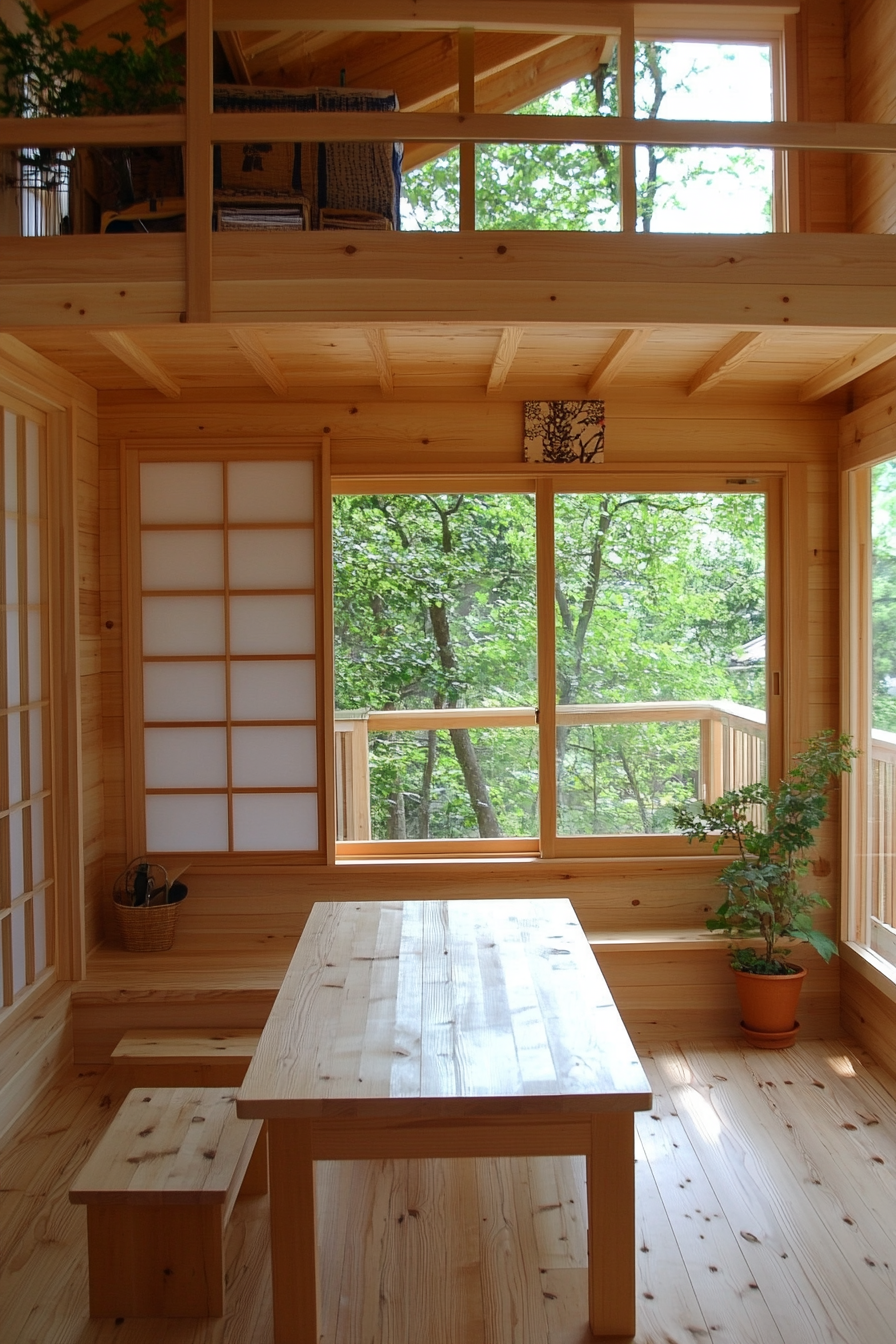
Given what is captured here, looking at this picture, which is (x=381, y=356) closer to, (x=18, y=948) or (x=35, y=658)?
(x=35, y=658)

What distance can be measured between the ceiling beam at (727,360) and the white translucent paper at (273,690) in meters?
1.84

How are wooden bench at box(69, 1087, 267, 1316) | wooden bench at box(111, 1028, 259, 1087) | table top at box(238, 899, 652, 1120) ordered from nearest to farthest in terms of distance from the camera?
table top at box(238, 899, 652, 1120) → wooden bench at box(69, 1087, 267, 1316) → wooden bench at box(111, 1028, 259, 1087)

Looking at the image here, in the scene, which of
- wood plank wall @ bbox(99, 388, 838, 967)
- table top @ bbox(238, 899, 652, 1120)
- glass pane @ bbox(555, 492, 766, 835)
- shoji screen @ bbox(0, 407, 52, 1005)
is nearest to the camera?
table top @ bbox(238, 899, 652, 1120)

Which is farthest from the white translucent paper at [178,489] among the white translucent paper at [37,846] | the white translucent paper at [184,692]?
the white translucent paper at [37,846]

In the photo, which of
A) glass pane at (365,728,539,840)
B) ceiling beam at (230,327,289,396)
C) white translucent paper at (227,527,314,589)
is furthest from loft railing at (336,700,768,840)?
ceiling beam at (230,327,289,396)

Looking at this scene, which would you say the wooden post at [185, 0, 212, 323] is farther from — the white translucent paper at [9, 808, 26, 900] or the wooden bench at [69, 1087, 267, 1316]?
the wooden bench at [69, 1087, 267, 1316]

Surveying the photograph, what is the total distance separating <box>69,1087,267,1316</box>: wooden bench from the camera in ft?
6.96

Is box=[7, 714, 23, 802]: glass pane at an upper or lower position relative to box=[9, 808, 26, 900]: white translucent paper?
upper

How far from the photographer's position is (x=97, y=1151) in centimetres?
229

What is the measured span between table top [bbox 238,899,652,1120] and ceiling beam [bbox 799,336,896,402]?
6.66 ft

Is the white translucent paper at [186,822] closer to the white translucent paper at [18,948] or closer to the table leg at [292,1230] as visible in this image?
the white translucent paper at [18,948]

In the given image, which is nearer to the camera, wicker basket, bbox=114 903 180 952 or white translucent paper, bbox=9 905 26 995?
white translucent paper, bbox=9 905 26 995

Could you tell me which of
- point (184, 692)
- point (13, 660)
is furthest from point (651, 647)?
point (13, 660)

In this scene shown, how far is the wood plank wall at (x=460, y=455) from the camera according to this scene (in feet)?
13.0
